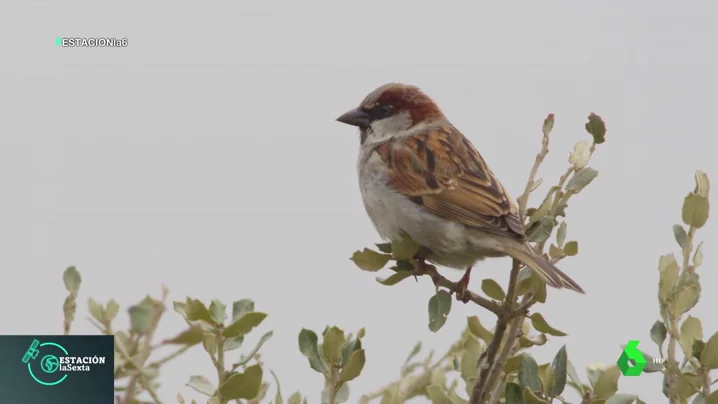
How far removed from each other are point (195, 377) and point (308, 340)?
0.67 feet

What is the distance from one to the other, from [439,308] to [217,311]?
2.14 ft

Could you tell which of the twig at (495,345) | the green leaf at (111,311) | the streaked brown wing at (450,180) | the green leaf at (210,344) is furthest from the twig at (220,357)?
the streaked brown wing at (450,180)

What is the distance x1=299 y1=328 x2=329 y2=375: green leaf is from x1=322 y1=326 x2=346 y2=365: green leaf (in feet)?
0.06

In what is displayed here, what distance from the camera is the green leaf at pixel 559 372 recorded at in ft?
5.52

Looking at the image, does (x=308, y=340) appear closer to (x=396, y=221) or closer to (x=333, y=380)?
(x=333, y=380)

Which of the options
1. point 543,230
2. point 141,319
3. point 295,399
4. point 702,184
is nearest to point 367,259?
point 543,230

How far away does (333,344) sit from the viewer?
1.62 m

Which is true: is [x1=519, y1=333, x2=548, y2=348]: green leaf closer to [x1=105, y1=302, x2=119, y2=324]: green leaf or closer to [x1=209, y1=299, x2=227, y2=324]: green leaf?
[x1=209, y1=299, x2=227, y2=324]: green leaf

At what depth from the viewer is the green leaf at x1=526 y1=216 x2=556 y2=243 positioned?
6.24ft

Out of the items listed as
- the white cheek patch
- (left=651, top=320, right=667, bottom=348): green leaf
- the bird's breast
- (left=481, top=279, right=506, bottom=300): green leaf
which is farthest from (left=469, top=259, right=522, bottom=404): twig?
the white cheek patch

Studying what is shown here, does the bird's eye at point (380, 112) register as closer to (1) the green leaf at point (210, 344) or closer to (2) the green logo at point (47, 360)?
(2) the green logo at point (47, 360)

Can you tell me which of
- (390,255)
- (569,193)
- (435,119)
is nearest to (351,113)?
(435,119)

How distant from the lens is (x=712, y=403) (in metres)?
1.56

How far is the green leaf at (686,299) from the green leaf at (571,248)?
239mm
